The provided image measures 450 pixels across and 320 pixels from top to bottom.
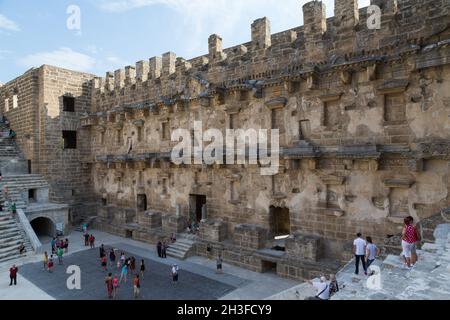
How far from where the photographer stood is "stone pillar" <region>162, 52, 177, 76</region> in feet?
62.8

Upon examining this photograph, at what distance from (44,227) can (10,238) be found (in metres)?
5.29

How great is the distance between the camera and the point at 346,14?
1241 centimetres

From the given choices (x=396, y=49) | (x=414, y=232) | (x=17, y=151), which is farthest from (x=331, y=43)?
(x=17, y=151)

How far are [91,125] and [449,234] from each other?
2348 cm

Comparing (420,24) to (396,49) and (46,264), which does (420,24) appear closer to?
(396,49)

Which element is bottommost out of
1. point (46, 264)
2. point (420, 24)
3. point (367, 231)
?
point (46, 264)

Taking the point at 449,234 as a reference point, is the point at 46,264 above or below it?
below

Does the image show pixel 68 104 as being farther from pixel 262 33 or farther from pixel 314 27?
pixel 314 27

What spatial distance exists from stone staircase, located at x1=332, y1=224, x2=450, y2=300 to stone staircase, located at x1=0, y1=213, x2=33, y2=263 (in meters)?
15.7

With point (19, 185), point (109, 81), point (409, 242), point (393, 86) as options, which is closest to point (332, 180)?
point (393, 86)

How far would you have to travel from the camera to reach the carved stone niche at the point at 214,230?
15984 mm

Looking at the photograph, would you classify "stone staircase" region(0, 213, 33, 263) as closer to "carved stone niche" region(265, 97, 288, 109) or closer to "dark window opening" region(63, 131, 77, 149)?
A: "dark window opening" region(63, 131, 77, 149)

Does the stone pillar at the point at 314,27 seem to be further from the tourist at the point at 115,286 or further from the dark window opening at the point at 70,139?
the dark window opening at the point at 70,139

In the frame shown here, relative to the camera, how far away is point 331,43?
42.2ft
